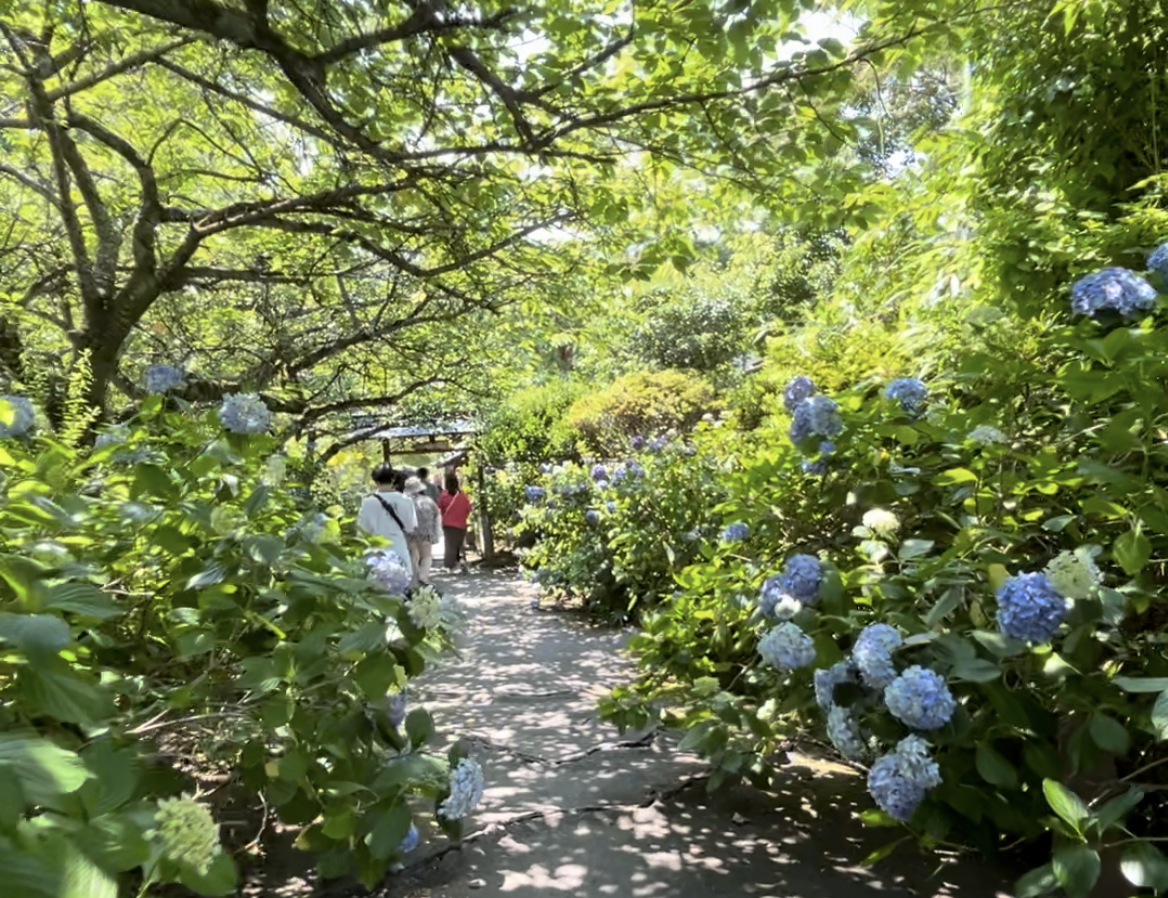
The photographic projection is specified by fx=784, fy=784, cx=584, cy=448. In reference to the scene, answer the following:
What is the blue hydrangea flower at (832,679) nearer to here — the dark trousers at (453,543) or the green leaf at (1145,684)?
the green leaf at (1145,684)

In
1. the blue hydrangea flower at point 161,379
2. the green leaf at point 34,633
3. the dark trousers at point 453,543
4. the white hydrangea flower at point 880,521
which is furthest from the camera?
the dark trousers at point 453,543

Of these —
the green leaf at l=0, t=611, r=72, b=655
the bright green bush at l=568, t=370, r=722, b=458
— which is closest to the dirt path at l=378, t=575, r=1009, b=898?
the green leaf at l=0, t=611, r=72, b=655

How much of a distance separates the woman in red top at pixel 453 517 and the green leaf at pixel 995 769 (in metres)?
10.5

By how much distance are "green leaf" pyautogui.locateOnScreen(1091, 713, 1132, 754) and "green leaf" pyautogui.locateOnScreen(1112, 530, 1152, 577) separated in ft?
0.99

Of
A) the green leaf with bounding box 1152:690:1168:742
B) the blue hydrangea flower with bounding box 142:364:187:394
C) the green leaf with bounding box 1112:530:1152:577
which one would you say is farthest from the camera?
the blue hydrangea flower with bounding box 142:364:187:394

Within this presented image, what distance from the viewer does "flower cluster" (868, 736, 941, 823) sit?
1.59 metres

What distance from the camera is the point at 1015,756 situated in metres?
1.82

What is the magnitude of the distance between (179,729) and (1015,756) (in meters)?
1.89

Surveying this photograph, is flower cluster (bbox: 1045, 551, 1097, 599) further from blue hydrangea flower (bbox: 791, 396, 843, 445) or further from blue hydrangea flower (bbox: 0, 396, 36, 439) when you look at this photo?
blue hydrangea flower (bbox: 0, 396, 36, 439)

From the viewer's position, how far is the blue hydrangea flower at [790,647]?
74.7 inches

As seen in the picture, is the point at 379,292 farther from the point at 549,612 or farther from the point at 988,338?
the point at 988,338

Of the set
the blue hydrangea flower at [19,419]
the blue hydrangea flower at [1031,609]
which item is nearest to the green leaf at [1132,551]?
the blue hydrangea flower at [1031,609]

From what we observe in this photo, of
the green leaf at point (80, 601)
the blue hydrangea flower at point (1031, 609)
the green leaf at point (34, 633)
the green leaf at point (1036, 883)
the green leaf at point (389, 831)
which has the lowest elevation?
the green leaf at point (1036, 883)

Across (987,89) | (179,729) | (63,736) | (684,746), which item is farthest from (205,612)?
(987,89)
